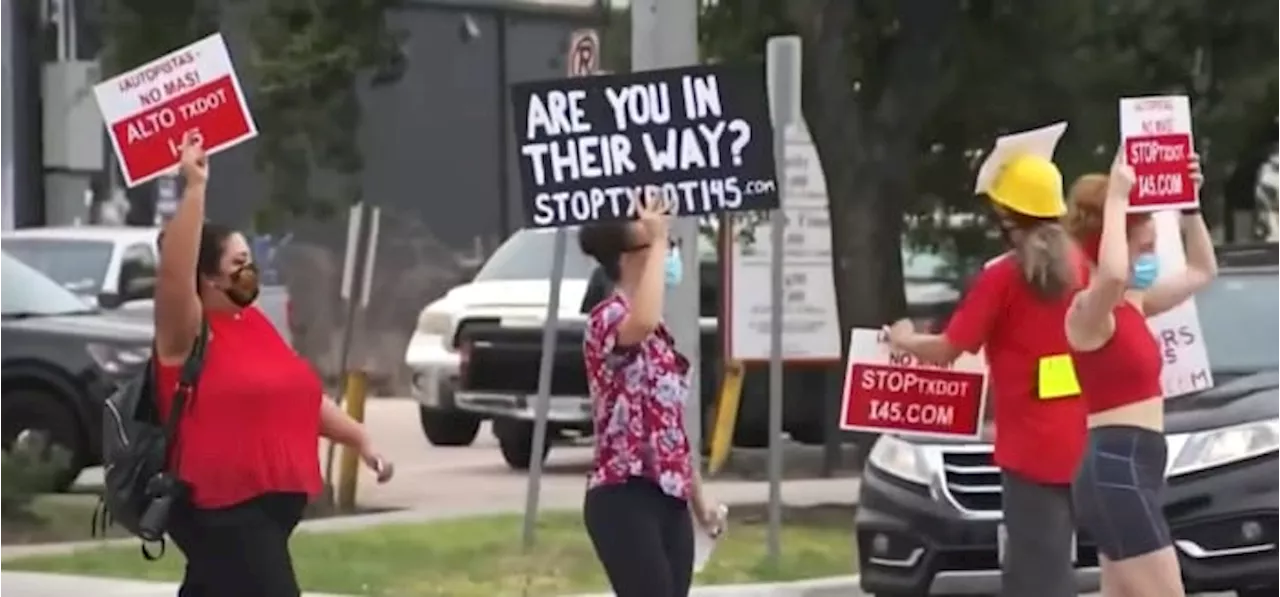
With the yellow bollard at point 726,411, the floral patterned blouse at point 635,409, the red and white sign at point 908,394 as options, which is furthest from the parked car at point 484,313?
the floral patterned blouse at point 635,409

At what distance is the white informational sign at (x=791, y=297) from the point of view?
18125 mm

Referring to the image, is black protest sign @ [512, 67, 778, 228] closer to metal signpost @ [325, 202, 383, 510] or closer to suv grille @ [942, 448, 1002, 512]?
suv grille @ [942, 448, 1002, 512]

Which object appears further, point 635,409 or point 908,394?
point 908,394

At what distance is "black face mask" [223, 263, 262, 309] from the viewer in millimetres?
7414

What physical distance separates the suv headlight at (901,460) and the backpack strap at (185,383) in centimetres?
476

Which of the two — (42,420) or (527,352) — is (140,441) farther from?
(527,352)

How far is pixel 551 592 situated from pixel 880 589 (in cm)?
175

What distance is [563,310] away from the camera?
779 inches

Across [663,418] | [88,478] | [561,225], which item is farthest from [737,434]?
[663,418]

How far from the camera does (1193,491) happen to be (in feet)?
34.9

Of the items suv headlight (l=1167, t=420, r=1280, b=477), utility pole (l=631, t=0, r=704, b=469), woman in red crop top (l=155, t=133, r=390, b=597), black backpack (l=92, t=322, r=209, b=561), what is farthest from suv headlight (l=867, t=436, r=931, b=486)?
black backpack (l=92, t=322, r=209, b=561)

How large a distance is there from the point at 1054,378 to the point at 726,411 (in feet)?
34.5

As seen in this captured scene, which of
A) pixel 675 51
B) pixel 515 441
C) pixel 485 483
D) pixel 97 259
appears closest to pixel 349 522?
pixel 485 483

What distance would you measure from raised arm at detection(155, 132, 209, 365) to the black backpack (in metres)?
0.05
